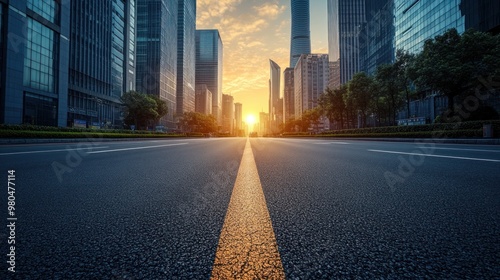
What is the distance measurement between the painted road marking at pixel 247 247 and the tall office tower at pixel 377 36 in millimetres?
92934

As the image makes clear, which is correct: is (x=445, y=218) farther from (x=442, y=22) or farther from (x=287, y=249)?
(x=442, y=22)

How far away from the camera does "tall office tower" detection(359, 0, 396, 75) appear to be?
82.7 meters

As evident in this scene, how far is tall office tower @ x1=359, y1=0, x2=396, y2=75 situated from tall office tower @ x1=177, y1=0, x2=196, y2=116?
8469 centimetres

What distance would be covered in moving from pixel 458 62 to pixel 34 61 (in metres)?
56.3

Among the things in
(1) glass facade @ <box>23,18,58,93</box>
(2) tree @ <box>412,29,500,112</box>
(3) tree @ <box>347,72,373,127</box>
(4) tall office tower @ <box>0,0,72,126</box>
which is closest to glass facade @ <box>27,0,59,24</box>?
(4) tall office tower @ <box>0,0,72,126</box>

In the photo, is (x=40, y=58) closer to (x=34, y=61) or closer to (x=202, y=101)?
(x=34, y=61)

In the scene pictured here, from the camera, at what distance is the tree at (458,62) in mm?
26422

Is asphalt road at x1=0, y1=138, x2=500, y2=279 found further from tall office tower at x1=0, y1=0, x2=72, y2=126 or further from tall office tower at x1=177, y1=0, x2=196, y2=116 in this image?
tall office tower at x1=177, y1=0, x2=196, y2=116

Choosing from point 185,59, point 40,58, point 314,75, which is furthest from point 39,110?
point 314,75

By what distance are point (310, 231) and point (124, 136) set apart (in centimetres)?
3494

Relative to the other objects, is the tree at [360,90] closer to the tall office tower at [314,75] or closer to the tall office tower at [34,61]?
the tall office tower at [34,61]

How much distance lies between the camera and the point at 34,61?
3797cm

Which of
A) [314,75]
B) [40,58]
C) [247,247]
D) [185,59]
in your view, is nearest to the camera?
[247,247]

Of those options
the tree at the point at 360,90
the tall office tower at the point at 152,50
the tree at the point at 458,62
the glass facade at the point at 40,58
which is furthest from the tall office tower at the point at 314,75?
the glass facade at the point at 40,58
